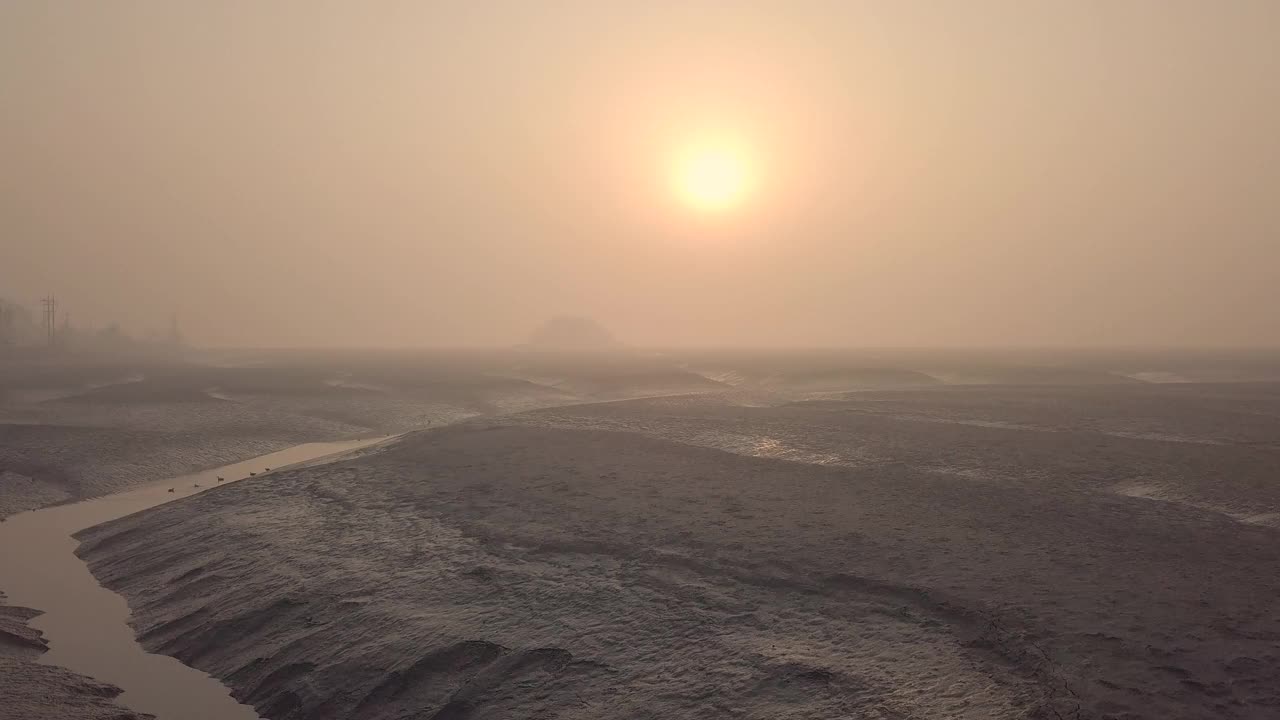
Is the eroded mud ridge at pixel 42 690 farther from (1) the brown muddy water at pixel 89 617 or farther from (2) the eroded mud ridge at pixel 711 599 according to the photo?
(2) the eroded mud ridge at pixel 711 599

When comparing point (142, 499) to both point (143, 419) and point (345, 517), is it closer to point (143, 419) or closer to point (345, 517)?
point (345, 517)

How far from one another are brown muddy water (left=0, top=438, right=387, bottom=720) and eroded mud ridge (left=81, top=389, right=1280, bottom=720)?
0.41 meters

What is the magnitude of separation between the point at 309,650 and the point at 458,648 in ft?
8.56

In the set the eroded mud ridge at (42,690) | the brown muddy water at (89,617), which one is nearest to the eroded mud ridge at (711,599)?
the brown muddy water at (89,617)

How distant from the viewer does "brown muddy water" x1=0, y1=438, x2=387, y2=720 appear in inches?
409

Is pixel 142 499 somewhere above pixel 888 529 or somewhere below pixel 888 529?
below

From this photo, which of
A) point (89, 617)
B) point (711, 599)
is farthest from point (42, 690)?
point (711, 599)

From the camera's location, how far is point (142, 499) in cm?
2317

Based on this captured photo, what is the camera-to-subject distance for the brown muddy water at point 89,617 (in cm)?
1038

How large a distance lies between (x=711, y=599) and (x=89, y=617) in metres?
11.8

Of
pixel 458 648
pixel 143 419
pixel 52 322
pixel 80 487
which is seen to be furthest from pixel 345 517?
pixel 52 322

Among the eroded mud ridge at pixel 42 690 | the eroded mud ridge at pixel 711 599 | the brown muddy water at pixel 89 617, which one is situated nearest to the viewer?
the eroded mud ridge at pixel 711 599

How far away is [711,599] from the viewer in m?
12.0

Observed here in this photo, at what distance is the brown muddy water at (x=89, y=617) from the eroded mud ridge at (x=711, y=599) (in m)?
0.41
